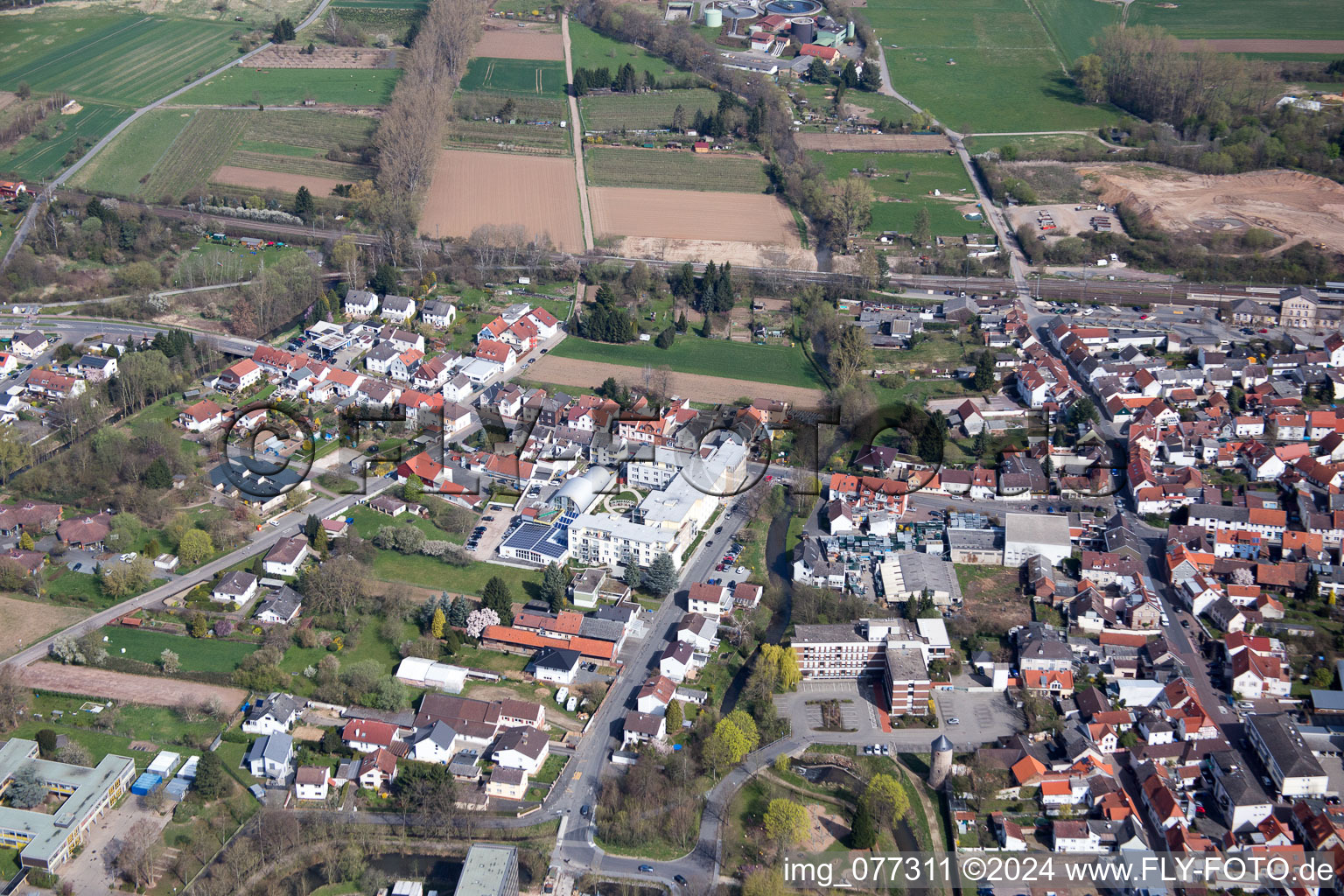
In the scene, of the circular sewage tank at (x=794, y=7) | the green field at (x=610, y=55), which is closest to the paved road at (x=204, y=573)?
the green field at (x=610, y=55)

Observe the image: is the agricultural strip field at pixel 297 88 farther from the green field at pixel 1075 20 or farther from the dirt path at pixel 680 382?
the green field at pixel 1075 20

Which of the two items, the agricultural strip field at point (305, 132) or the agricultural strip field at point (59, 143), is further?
the agricultural strip field at point (305, 132)

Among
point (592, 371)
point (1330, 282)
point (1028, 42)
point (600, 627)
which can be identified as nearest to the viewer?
point (600, 627)

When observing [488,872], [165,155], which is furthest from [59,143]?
[488,872]

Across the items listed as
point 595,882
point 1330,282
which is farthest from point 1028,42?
point 595,882

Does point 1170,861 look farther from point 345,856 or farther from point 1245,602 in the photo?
point 345,856

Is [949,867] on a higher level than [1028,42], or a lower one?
lower

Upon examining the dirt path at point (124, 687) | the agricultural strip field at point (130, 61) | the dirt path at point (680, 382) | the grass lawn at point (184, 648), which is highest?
the agricultural strip field at point (130, 61)
